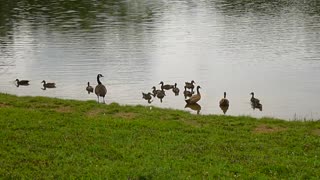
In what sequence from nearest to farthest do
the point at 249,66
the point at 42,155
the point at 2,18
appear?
the point at 42,155 → the point at 249,66 → the point at 2,18

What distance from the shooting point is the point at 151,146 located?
1348cm

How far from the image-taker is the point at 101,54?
3859 cm

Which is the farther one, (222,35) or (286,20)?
(286,20)

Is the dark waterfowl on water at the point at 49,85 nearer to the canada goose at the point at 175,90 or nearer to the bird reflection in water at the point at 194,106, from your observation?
the canada goose at the point at 175,90

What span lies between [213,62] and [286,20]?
22.9m

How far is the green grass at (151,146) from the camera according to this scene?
37.6 ft

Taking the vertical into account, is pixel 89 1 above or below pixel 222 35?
above

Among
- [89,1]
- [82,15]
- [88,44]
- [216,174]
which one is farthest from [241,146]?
[89,1]

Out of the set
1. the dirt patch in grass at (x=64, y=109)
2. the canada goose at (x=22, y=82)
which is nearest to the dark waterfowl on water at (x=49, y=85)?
the canada goose at (x=22, y=82)

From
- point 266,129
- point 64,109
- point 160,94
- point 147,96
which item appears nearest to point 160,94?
point 160,94

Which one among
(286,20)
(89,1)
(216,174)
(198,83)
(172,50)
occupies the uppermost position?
(89,1)

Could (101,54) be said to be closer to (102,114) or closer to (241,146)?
(102,114)

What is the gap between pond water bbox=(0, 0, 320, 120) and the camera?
26.9 meters

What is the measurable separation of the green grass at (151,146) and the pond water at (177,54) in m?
6.31
